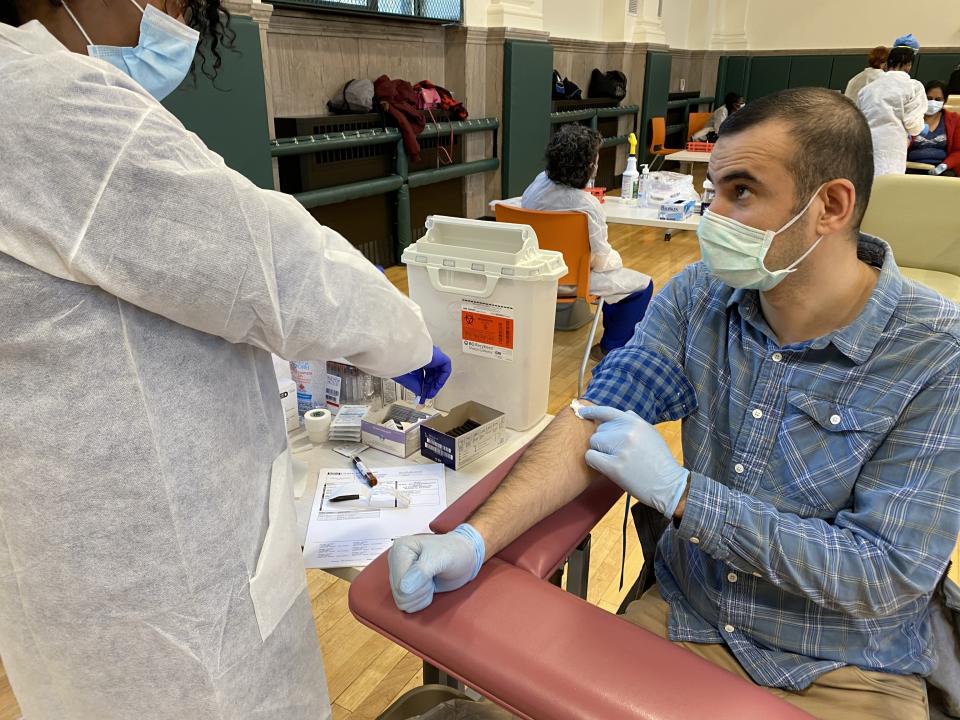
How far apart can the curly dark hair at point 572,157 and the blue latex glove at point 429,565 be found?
2.49 meters

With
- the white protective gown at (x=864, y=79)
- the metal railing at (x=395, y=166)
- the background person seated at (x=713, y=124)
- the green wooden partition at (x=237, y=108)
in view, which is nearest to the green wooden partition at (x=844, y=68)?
Answer: the background person seated at (x=713, y=124)

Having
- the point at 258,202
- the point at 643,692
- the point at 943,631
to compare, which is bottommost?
the point at 943,631

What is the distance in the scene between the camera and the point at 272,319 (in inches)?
29.0

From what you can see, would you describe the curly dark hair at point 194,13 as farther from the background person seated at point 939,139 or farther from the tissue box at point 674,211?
the background person seated at point 939,139

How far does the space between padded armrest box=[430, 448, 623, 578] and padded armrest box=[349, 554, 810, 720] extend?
9 centimetres

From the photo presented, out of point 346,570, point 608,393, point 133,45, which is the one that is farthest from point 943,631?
point 133,45

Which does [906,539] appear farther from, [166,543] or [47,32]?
[47,32]

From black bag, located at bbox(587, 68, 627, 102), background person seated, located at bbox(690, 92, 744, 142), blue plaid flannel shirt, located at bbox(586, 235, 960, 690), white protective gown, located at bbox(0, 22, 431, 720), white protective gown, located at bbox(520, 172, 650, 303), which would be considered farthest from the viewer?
background person seated, located at bbox(690, 92, 744, 142)

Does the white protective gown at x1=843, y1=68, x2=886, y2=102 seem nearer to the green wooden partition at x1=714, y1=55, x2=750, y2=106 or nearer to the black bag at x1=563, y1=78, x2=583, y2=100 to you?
the black bag at x1=563, y1=78, x2=583, y2=100

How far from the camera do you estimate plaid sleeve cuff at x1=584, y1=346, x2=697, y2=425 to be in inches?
48.5

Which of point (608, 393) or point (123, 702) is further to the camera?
point (608, 393)

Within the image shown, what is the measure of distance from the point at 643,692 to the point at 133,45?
93 centimetres

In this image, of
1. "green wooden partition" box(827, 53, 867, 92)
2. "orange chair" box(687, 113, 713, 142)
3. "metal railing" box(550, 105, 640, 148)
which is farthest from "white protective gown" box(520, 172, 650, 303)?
"green wooden partition" box(827, 53, 867, 92)

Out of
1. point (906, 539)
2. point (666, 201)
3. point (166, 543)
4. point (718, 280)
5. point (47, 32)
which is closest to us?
point (47, 32)
